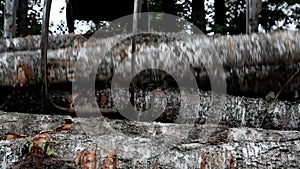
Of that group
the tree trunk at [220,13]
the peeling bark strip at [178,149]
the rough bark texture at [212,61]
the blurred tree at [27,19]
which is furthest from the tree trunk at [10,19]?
the tree trunk at [220,13]

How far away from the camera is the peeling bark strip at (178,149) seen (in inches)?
55.8

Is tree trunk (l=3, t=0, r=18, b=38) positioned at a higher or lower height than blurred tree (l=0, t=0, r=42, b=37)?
lower

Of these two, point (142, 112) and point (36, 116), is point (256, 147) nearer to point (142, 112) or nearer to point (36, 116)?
point (142, 112)

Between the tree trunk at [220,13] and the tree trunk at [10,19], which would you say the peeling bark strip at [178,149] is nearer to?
the tree trunk at [10,19]

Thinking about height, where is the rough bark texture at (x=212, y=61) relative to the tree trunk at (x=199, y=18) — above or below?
below

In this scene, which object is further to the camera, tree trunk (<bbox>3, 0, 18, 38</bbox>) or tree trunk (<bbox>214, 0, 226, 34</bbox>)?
tree trunk (<bbox>214, 0, 226, 34</bbox>)

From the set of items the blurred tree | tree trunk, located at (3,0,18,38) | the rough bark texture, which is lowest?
the rough bark texture

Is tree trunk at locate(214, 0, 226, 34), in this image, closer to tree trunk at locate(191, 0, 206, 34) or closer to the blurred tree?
tree trunk at locate(191, 0, 206, 34)

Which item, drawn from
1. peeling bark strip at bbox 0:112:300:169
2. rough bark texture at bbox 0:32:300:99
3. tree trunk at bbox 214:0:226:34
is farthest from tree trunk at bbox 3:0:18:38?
tree trunk at bbox 214:0:226:34

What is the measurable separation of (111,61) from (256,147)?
68 cm

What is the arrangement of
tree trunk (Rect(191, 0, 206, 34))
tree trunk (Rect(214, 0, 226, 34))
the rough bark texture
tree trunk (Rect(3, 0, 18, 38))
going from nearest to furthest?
the rough bark texture, tree trunk (Rect(3, 0, 18, 38)), tree trunk (Rect(191, 0, 206, 34)), tree trunk (Rect(214, 0, 226, 34))

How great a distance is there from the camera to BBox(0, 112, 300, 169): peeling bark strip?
4.65ft

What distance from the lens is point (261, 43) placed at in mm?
1699

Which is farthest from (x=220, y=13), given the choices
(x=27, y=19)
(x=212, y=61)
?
(x=212, y=61)
